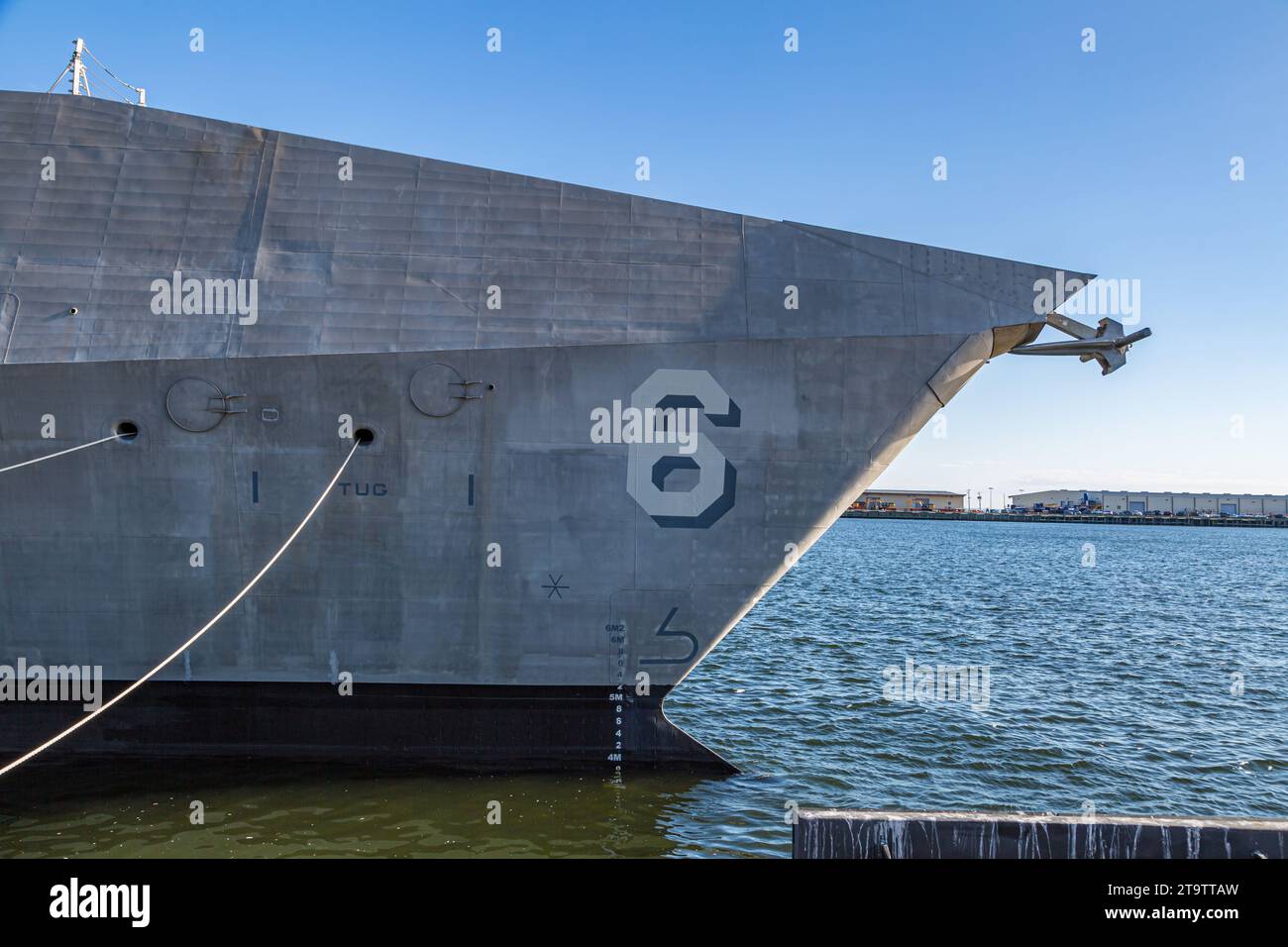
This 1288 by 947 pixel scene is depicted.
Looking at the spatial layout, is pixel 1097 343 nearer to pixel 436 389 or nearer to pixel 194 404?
pixel 436 389

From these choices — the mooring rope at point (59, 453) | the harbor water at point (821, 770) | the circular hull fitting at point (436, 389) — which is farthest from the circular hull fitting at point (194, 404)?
the harbor water at point (821, 770)

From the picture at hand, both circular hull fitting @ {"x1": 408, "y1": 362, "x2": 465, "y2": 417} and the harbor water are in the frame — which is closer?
the harbor water

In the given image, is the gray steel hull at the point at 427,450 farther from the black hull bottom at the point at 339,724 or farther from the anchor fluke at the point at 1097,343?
the anchor fluke at the point at 1097,343

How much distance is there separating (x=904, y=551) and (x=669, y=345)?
64926 mm

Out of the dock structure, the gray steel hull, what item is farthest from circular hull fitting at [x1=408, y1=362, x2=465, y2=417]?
the dock structure
